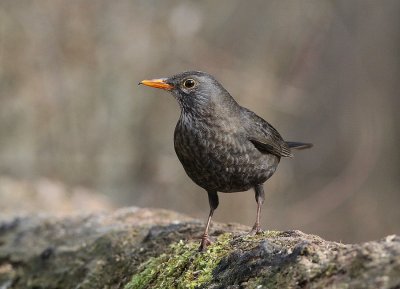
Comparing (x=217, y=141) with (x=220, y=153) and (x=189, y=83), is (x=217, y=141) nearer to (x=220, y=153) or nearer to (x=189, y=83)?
(x=220, y=153)

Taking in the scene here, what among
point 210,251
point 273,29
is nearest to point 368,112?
point 273,29

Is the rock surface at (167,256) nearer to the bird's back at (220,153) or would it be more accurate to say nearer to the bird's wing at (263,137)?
the bird's back at (220,153)

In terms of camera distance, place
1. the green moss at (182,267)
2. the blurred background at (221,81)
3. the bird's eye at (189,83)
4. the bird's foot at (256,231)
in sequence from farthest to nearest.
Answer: the blurred background at (221,81) → the bird's eye at (189,83) → the bird's foot at (256,231) → the green moss at (182,267)

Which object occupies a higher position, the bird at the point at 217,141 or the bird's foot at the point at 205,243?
the bird at the point at 217,141

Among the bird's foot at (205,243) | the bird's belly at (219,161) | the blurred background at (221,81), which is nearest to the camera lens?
the bird's foot at (205,243)

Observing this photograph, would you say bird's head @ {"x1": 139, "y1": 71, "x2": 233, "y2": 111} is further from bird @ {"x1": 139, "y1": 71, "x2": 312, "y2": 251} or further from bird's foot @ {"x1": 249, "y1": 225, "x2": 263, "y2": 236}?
bird's foot @ {"x1": 249, "y1": 225, "x2": 263, "y2": 236}

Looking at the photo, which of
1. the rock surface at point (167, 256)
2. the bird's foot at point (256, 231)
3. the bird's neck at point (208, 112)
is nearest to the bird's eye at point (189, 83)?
the bird's neck at point (208, 112)

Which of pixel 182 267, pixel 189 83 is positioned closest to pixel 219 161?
pixel 189 83
